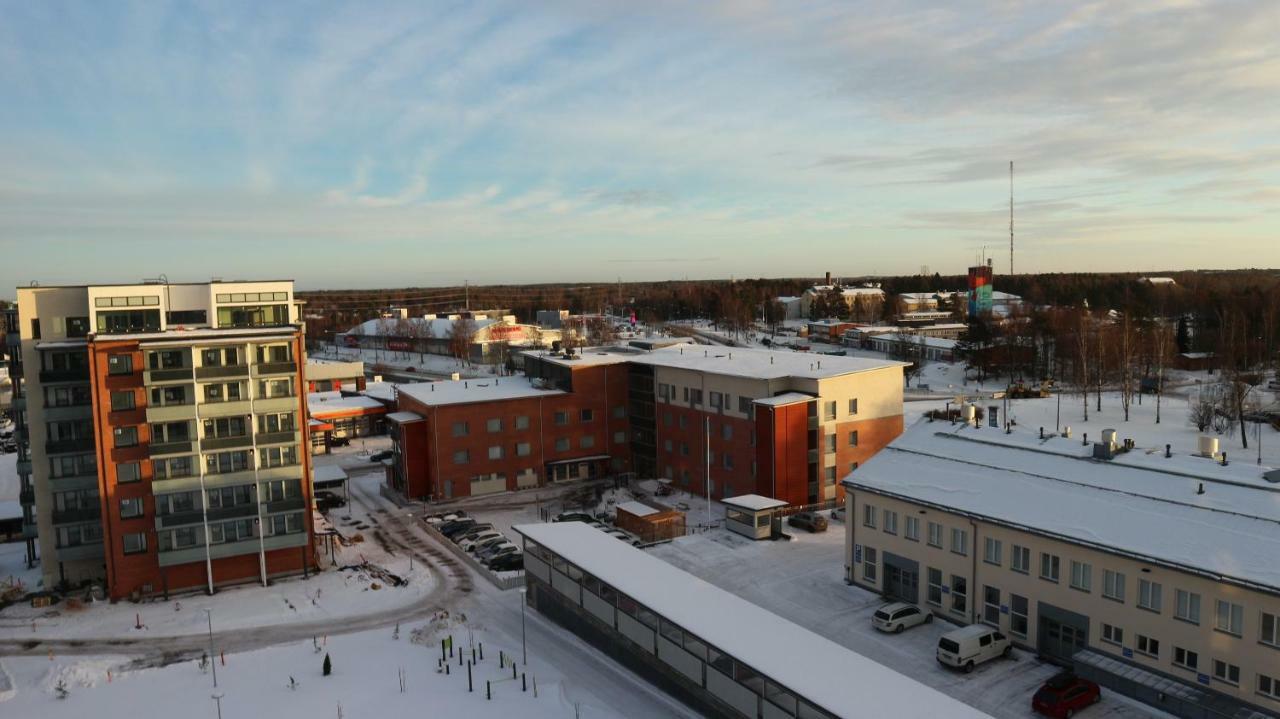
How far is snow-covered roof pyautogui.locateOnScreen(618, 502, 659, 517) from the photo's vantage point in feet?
136

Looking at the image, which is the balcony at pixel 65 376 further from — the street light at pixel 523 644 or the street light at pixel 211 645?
the street light at pixel 523 644

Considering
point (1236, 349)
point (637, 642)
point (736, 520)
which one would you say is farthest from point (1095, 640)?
point (1236, 349)

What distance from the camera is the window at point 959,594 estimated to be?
29062 mm

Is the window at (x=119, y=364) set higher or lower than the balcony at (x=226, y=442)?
higher

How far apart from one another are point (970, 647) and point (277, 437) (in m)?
28.4

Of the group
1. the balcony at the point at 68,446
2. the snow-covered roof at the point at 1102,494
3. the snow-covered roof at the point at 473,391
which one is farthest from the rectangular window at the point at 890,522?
the balcony at the point at 68,446

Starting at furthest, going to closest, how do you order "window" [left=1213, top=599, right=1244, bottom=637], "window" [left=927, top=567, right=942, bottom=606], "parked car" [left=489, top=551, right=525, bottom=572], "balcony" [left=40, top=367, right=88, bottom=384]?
"parked car" [left=489, top=551, right=525, bottom=572] < "balcony" [left=40, top=367, right=88, bottom=384] < "window" [left=927, top=567, right=942, bottom=606] < "window" [left=1213, top=599, right=1244, bottom=637]

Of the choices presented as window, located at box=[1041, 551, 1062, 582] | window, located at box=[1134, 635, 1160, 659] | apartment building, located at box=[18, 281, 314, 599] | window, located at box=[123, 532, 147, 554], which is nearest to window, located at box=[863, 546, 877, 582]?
window, located at box=[1041, 551, 1062, 582]

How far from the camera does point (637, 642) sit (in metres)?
26.1

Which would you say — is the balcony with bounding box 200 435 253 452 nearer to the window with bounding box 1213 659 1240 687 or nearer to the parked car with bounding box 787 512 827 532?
the parked car with bounding box 787 512 827 532

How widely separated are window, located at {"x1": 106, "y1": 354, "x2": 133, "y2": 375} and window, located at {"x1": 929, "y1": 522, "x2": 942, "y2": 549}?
32199mm

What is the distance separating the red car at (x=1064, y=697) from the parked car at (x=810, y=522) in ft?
55.8

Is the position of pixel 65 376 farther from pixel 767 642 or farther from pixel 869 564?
pixel 869 564

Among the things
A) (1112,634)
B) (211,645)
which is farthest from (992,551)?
(211,645)
